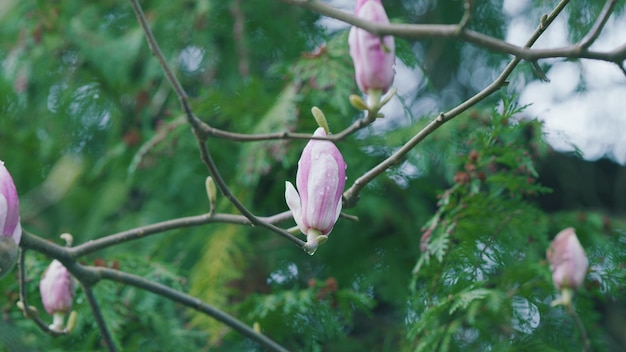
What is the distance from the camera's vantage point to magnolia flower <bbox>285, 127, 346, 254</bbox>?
637mm

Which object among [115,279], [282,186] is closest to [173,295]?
[115,279]

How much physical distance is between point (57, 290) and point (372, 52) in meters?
0.48

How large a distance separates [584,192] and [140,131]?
1063 mm

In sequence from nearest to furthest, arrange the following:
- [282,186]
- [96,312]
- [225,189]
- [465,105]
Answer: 1. [465,105]
2. [225,189]
3. [96,312]
4. [282,186]

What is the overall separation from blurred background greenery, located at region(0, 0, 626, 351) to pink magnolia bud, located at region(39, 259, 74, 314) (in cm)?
9

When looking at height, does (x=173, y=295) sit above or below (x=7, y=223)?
below

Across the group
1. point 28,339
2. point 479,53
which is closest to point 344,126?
point 479,53

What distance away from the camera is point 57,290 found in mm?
841

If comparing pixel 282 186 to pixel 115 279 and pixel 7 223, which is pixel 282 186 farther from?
pixel 7 223

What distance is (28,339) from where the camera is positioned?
3.58 feet

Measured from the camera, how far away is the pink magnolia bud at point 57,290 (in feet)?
2.76

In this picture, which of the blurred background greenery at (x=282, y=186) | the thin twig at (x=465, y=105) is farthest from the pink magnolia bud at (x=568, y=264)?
the thin twig at (x=465, y=105)

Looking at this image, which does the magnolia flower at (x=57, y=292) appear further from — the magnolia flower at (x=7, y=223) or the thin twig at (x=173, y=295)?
the magnolia flower at (x=7, y=223)

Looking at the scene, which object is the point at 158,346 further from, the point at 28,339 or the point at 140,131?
the point at 140,131
